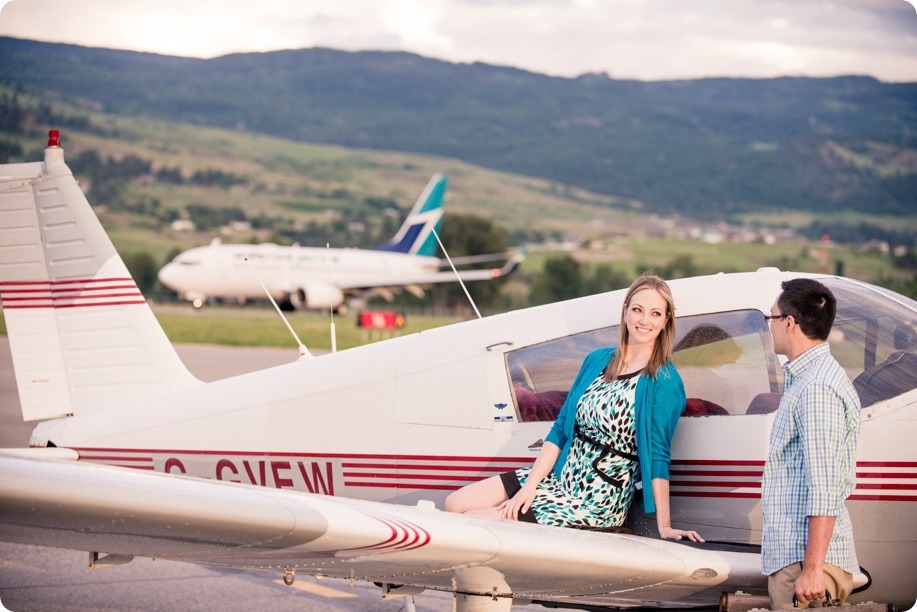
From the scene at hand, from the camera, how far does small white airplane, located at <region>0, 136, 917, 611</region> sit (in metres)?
3.34

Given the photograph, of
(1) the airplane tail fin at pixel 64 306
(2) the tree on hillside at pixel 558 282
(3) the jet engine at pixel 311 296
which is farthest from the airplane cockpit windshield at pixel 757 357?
(2) the tree on hillside at pixel 558 282

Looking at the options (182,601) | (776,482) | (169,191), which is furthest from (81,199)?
(169,191)

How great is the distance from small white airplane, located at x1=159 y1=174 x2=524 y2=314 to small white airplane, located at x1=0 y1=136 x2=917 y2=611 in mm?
46326

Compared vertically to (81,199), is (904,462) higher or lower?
lower

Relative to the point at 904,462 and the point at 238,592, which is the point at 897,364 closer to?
the point at 904,462

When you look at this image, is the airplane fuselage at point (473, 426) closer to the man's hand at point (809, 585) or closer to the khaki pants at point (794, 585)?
the khaki pants at point (794, 585)

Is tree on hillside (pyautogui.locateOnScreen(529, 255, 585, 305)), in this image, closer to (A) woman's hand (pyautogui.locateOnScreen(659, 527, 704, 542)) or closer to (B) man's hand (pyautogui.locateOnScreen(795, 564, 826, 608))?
(A) woman's hand (pyautogui.locateOnScreen(659, 527, 704, 542))

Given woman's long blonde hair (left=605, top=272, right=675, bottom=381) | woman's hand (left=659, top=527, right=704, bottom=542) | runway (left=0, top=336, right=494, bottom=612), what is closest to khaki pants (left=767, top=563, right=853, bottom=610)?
woman's hand (left=659, top=527, right=704, bottom=542)

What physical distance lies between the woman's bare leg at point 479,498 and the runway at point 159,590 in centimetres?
206

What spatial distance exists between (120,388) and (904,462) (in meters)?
4.25

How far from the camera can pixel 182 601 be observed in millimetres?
6566

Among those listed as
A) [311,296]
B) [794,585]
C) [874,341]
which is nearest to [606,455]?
[794,585]

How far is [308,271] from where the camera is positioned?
58250 millimetres

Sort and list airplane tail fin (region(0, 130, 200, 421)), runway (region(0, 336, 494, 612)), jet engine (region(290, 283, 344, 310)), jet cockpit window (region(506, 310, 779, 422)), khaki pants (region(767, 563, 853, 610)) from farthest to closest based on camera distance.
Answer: jet engine (region(290, 283, 344, 310)), runway (region(0, 336, 494, 612)), airplane tail fin (region(0, 130, 200, 421)), jet cockpit window (region(506, 310, 779, 422)), khaki pants (region(767, 563, 853, 610))
